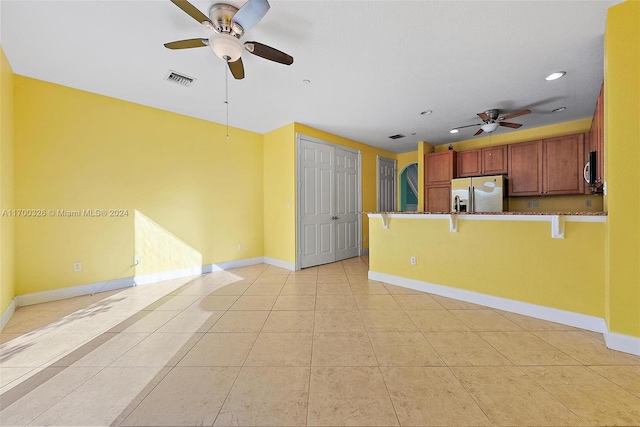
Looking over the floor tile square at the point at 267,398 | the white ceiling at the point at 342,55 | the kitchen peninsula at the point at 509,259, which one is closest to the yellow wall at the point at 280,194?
the white ceiling at the point at 342,55

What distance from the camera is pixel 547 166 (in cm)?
433

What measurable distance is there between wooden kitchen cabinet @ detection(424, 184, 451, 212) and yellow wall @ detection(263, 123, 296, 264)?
3.32m

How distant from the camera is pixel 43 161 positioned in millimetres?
2955

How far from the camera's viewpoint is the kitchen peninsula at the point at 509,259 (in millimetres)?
2277

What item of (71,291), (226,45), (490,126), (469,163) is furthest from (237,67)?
(469,163)

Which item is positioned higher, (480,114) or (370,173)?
(480,114)

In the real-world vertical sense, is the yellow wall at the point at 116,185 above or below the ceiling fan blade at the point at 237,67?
below

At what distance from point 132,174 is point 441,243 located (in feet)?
15.0

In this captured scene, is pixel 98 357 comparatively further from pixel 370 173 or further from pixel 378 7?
pixel 370 173

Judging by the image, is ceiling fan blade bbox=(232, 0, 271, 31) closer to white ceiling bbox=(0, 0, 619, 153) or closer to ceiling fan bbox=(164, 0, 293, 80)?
ceiling fan bbox=(164, 0, 293, 80)

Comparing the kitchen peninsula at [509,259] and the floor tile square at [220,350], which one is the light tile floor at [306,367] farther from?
the kitchen peninsula at [509,259]

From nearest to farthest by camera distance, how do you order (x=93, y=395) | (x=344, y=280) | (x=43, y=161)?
(x=93, y=395)
(x=43, y=161)
(x=344, y=280)

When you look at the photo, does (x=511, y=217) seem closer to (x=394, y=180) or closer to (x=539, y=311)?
(x=539, y=311)

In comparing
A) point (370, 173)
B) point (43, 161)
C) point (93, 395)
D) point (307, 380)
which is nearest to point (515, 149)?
point (370, 173)
